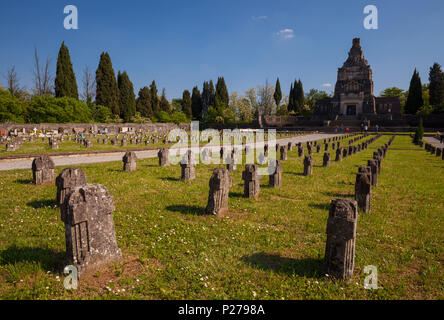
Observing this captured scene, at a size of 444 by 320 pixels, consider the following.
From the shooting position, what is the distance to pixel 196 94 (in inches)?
3393

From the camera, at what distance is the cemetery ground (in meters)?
3.70

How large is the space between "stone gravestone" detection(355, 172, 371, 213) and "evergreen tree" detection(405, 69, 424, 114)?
74690 mm

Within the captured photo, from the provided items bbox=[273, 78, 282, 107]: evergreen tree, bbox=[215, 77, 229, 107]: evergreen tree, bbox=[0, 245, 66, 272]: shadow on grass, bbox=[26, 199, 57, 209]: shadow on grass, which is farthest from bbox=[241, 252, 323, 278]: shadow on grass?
bbox=[273, 78, 282, 107]: evergreen tree

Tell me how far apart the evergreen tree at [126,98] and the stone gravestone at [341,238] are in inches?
2510

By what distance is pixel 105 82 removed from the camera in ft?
189

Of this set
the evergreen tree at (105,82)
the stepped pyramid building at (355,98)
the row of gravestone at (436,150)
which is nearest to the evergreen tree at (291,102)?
the stepped pyramid building at (355,98)

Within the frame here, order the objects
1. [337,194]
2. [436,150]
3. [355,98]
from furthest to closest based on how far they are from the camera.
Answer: [355,98], [436,150], [337,194]

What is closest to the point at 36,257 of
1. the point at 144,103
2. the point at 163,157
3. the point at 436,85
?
the point at 163,157

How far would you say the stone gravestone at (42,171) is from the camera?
9250 mm

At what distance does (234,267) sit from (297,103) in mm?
83531

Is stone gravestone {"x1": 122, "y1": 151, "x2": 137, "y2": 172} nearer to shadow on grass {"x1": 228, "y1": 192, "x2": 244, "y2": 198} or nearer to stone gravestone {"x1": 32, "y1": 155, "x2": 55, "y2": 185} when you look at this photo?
stone gravestone {"x1": 32, "y1": 155, "x2": 55, "y2": 185}

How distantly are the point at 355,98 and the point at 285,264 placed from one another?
7489 centimetres

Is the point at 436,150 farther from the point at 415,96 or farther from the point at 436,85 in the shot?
the point at 436,85
